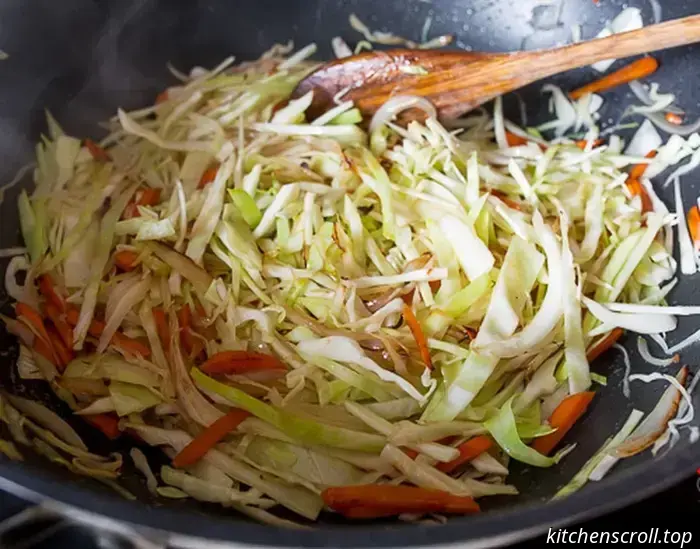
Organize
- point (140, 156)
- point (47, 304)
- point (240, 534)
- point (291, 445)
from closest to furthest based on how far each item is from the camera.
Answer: point (240, 534), point (291, 445), point (47, 304), point (140, 156)

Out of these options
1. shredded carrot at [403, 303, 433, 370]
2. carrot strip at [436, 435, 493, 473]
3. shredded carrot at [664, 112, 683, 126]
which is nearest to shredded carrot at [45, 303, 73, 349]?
shredded carrot at [403, 303, 433, 370]

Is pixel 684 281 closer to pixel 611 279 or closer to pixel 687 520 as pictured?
pixel 611 279

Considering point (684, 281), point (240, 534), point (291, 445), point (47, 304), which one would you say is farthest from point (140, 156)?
point (684, 281)

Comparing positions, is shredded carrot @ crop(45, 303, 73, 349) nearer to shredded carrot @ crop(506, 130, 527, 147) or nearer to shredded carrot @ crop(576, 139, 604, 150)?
shredded carrot @ crop(506, 130, 527, 147)

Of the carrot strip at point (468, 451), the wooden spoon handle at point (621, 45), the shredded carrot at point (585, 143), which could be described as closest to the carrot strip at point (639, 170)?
the shredded carrot at point (585, 143)

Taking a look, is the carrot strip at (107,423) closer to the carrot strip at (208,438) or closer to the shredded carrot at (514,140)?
the carrot strip at (208,438)

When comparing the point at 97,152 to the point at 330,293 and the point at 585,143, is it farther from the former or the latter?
the point at 585,143

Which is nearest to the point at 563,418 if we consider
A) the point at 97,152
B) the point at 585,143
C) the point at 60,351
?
the point at 585,143
